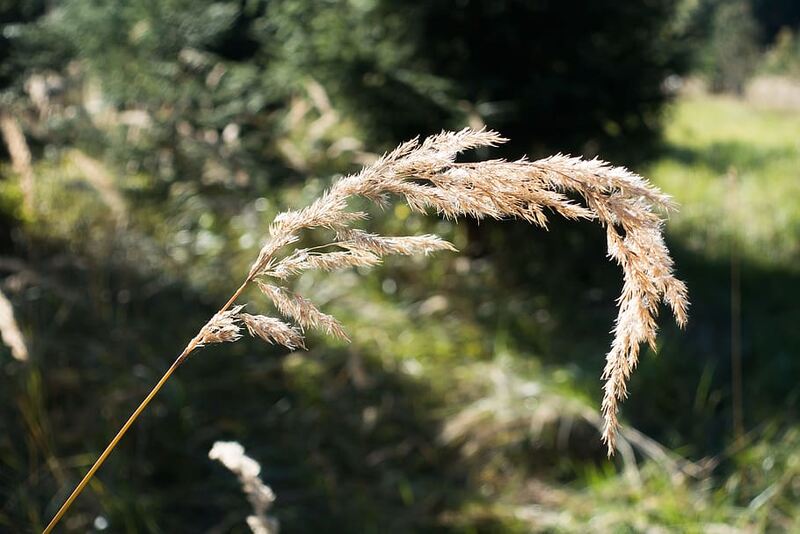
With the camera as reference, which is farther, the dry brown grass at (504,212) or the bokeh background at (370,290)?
the bokeh background at (370,290)

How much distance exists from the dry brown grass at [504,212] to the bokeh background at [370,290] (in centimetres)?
169

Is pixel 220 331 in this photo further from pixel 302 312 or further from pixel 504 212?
pixel 504 212

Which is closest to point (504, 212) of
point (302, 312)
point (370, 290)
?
point (302, 312)

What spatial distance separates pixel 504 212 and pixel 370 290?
3646 mm

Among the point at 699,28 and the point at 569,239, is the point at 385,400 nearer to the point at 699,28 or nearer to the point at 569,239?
the point at 569,239

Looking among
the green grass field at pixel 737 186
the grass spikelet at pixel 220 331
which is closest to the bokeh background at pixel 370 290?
the green grass field at pixel 737 186

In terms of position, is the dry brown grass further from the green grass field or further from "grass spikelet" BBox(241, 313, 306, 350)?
the green grass field

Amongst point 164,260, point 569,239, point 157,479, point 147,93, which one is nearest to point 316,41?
point 147,93

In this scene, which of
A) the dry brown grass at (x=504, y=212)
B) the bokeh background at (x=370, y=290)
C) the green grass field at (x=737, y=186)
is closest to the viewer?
the dry brown grass at (x=504, y=212)

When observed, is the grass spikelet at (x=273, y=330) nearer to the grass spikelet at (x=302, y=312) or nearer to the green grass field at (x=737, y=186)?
the grass spikelet at (x=302, y=312)

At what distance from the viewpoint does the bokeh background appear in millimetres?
3025

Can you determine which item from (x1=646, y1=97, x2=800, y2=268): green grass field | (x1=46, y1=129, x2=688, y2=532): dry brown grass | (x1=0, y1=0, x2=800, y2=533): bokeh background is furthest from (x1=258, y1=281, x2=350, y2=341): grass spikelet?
(x1=646, y1=97, x2=800, y2=268): green grass field

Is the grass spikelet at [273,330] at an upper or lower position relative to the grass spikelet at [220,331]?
upper

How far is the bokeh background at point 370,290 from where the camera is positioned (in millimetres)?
3025
